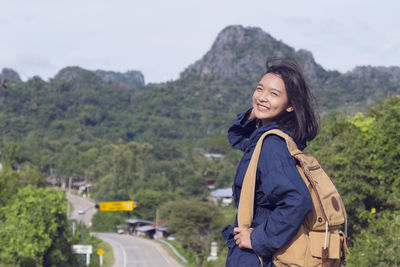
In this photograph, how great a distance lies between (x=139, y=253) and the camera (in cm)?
3556

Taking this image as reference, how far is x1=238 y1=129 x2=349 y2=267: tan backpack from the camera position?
206cm

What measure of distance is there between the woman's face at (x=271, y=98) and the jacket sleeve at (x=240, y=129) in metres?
0.25

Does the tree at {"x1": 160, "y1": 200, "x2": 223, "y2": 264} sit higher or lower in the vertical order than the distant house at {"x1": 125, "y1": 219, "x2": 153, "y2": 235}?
higher

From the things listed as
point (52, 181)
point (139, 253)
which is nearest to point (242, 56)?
point (52, 181)

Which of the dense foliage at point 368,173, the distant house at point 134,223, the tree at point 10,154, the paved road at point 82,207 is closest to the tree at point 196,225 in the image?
the distant house at point 134,223

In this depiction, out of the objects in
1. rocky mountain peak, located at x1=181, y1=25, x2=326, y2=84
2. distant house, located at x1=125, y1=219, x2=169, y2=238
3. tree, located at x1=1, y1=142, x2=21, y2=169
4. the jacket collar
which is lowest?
distant house, located at x1=125, y1=219, x2=169, y2=238

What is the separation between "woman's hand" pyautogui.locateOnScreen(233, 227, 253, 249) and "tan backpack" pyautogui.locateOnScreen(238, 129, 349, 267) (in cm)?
9

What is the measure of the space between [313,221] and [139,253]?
114 ft

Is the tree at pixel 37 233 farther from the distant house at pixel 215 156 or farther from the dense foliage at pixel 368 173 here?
the distant house at pixel 215 156

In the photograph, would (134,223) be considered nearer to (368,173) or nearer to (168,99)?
(368,173)

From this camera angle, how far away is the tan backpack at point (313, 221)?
2064 millimetres

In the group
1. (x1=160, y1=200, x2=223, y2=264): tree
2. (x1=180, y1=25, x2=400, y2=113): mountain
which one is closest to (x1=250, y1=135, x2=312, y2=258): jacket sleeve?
(x1=160, y1=200, x2=223, y2=264): tree

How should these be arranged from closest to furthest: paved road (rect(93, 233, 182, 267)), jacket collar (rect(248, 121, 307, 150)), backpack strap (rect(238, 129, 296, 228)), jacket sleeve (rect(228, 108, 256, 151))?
backpack strap (rect(238, 129, 296, 228)) → jacket collar (rect(248, 121, 307, 150)) → jacket sleeve (rect(228, 108, 256, 151)) → paved road (rect(93, 233, 182, 267))

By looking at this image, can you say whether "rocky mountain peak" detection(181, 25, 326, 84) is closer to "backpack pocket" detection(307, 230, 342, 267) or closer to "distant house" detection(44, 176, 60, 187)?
"distant house" detection(44, 176, 60, 187)
